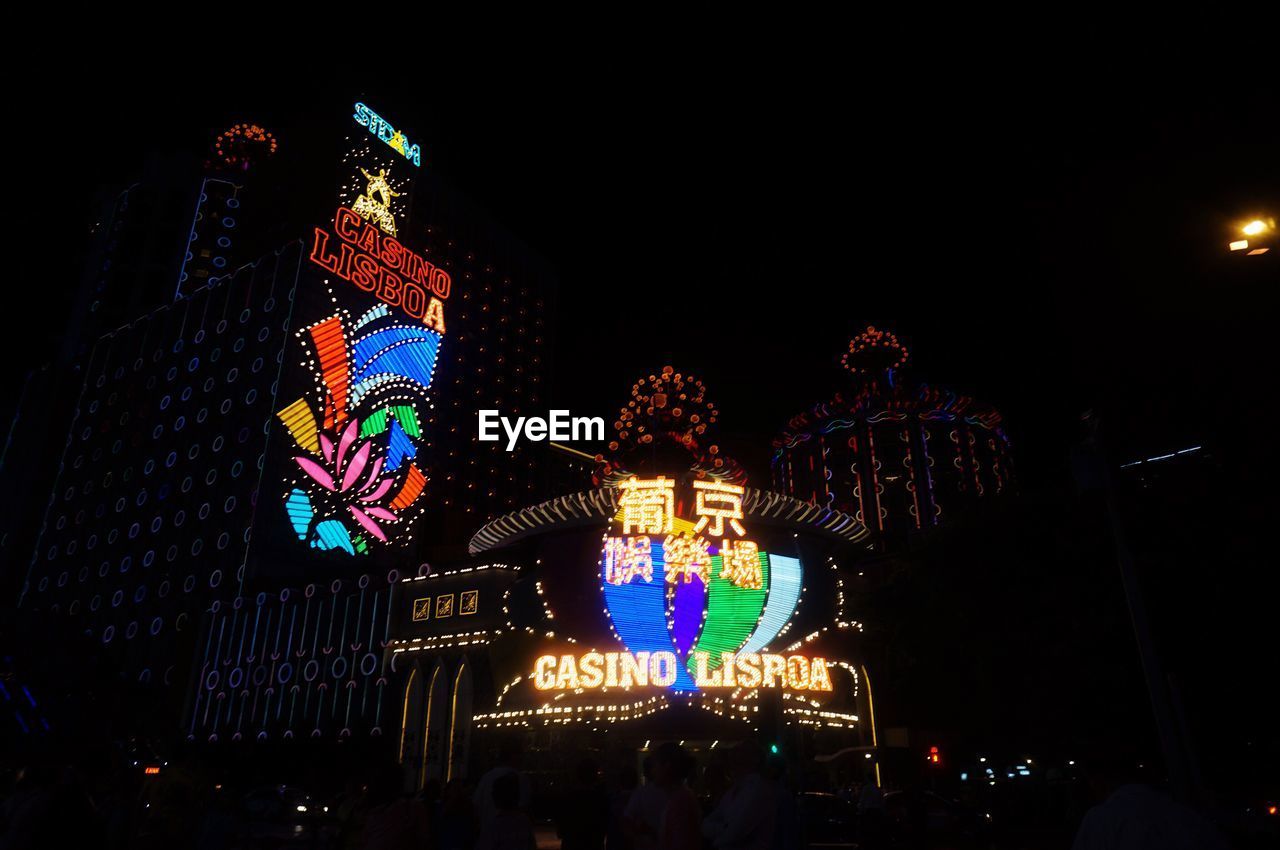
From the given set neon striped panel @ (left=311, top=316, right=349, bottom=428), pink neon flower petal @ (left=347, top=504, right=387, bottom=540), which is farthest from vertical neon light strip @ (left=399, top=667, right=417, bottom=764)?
neon striped panel @ (left=311, top=316, right=349, bottom=428)

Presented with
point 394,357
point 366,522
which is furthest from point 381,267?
point 366,522

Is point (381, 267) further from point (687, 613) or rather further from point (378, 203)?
point (687, 613)

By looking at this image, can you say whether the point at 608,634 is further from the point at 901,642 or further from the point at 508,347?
the point at 508,347

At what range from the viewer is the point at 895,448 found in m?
74.8

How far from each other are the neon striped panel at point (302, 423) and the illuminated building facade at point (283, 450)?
12cm

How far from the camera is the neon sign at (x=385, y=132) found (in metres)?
65.2

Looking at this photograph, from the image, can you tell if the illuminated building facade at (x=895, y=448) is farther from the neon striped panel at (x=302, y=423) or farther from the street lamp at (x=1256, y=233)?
the street lamp at (x=1256, y=233)

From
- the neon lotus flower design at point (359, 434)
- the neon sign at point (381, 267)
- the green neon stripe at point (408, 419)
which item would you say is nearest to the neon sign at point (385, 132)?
the neon sign at point (381, 267)

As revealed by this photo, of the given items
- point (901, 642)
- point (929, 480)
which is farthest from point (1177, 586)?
point (929, 480)

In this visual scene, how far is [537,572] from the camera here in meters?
28.8

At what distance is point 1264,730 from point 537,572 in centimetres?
1901

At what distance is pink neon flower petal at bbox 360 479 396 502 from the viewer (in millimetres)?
52281

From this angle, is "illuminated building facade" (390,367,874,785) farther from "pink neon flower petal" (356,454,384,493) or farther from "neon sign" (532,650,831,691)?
"pink neon flower petal" (356,454,384,493)

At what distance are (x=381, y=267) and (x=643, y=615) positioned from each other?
3912cm
